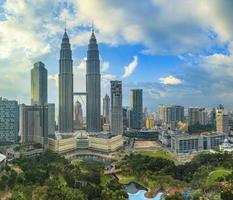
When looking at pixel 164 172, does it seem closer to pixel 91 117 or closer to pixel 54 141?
pixel 54 141

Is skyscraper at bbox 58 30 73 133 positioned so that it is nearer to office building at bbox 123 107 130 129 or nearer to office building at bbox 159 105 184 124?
office building at bbox 123 107 130 129

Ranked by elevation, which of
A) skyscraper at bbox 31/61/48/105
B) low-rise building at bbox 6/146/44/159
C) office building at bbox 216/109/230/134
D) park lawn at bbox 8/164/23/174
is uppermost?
skyscraper at bbox 31/61/48/105

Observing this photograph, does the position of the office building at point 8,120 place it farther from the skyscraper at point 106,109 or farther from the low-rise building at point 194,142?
the skyscraper at point 106,109

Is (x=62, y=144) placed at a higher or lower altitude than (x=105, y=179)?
higher

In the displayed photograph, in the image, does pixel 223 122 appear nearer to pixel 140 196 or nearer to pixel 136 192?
pixel 136 192

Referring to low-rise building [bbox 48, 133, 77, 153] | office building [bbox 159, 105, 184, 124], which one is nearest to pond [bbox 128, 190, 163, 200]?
low-rise building [bbox 48, 133, 77, 153]

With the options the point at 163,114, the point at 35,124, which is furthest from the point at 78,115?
the point at 35,124

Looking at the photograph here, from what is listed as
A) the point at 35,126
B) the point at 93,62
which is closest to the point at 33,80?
the point at 93,62
